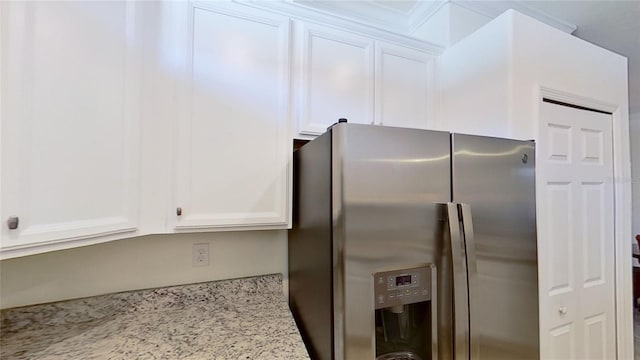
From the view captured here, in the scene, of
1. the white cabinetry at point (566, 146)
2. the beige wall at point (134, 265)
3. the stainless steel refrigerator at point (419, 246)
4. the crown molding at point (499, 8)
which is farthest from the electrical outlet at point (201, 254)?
the crown molding at point (499, 8)

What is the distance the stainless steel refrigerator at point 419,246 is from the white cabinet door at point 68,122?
0.70 meters

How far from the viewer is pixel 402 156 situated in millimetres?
875

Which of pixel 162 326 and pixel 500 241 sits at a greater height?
pixel 500 241

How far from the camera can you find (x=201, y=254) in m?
1.45

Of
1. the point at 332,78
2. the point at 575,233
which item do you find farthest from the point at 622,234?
the point at 332,78

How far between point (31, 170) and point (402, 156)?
41.2 inches

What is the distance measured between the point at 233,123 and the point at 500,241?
3.85 feet

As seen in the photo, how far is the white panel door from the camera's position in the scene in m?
1.33

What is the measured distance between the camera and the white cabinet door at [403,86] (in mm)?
1490

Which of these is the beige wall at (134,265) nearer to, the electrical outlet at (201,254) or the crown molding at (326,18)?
the electrical outlet at (201,254)

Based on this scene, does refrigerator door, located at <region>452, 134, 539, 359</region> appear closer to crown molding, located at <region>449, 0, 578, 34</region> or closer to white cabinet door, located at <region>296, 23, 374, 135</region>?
white cabinet door, located at <region>296, 23, 374, 135</region>

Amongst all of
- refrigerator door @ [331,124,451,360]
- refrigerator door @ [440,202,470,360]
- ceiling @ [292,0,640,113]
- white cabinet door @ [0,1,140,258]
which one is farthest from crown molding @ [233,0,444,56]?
refrigerator door @ [440,202,470,360]

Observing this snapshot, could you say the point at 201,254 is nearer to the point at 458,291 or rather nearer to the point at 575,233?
the point at 458,291

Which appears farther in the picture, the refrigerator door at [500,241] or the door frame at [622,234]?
the door frame at [622,234]
